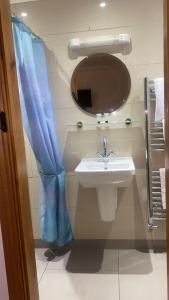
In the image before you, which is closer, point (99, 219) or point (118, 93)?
point (118, 93)

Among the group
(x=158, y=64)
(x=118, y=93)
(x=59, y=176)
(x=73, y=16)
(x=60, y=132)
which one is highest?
(x=73, y=16)

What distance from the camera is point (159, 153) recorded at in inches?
83.9

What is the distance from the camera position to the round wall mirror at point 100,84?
82.5 inches

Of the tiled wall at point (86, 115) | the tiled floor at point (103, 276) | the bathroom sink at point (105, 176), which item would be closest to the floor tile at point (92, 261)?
the tiled floor at point (103, 276)

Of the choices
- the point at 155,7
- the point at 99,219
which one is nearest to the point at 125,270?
the point at 99,219

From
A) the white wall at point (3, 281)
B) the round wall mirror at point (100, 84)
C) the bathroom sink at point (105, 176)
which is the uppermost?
the round wall mirror at point (100, 84)

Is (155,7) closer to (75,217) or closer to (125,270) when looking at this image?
(75,217)

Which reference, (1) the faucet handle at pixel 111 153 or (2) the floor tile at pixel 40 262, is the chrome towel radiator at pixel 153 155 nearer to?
(1) the faucet handle at pixel 111 153

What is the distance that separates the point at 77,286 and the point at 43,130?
113 centimetres

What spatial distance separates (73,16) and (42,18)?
25 cm

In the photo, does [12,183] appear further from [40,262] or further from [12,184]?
Result: [40,262]

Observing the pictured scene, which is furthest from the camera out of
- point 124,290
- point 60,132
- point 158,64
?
point 60,132

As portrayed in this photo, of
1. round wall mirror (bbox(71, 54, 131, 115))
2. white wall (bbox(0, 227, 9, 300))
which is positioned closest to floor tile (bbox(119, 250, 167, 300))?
white wall (bbox(0, 227, 9, 300))

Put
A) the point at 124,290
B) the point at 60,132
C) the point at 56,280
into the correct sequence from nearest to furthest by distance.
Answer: the point at 124,290
the point at 56,280
the point at 60,132
